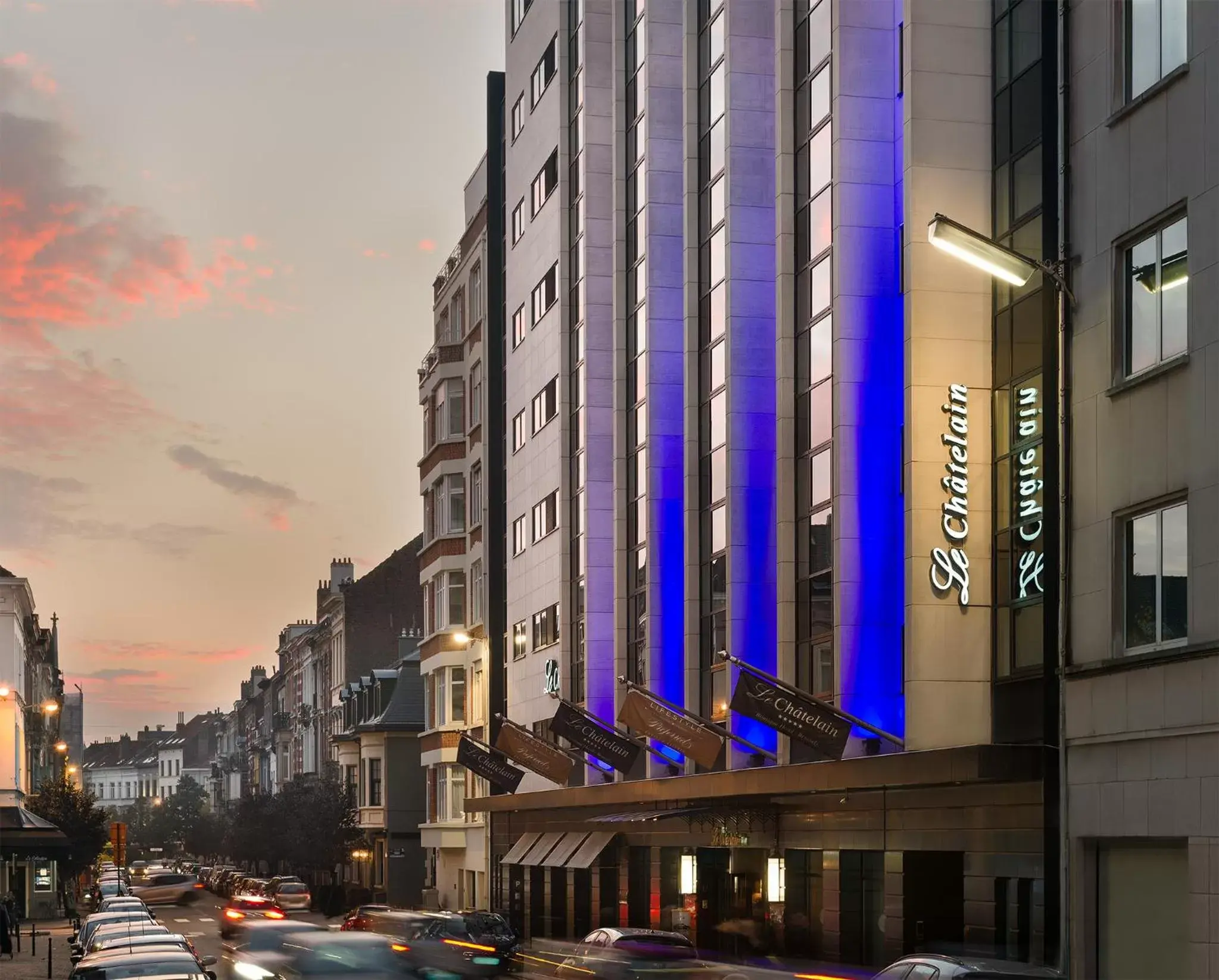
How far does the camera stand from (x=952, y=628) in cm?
2925

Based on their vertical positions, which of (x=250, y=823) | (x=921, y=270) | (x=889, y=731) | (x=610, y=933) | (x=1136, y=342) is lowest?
(x=250, y=823)

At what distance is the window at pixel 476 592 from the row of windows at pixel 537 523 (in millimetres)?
5372

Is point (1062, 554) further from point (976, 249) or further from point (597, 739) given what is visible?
point (597, 739)

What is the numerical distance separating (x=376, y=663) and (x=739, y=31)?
234 ft

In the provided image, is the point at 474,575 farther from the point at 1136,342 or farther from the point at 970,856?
the point at 1136,342

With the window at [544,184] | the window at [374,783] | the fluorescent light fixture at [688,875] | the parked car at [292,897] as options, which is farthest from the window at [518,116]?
the window at [374,783]

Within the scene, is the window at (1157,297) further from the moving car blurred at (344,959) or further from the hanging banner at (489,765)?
the hanging banner at (489,765)

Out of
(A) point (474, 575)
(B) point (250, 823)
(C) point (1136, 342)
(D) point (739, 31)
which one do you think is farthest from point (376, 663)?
(C) point (1136, 342)

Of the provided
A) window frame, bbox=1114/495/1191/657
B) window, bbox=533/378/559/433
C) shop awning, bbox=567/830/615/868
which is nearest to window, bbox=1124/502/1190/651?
window frame, bbox=1114/495/1191/657

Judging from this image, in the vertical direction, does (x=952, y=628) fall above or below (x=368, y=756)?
above

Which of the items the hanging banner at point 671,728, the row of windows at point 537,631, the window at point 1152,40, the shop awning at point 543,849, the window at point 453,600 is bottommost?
the shop awning at point 543,849

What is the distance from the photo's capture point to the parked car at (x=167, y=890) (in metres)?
85.5

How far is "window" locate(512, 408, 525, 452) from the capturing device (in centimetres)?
6159

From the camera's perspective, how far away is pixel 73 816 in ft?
308
